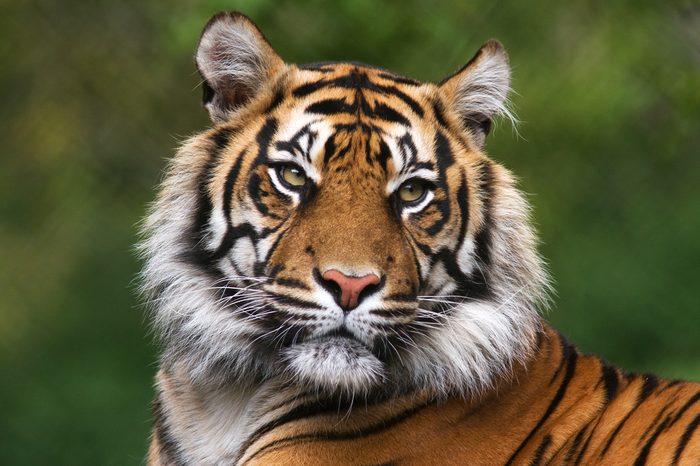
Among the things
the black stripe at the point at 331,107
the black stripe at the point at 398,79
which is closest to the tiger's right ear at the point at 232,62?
the black stripe at the point at 331,107

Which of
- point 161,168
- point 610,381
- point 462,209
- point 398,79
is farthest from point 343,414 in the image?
point 161,168

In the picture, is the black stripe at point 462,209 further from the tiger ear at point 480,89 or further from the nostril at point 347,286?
the nostril at point 347,286

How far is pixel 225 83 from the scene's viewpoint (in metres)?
2.52

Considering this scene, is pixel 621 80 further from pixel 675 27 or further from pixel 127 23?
pixel 127 23

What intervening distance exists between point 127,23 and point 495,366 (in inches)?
116

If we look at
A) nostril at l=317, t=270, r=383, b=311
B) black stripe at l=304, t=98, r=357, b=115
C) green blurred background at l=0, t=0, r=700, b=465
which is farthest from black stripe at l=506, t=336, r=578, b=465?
green blurred background at l=0, t=0, r=700, b=465

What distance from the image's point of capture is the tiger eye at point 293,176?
7.57ft

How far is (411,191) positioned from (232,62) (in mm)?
526

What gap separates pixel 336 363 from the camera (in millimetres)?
2166

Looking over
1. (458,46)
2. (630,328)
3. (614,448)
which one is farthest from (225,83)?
(630,328)

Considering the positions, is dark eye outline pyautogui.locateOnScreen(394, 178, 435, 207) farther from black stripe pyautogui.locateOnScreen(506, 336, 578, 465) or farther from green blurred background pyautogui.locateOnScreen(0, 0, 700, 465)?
green blurred background pyautogui.locateOnScreen(0, 0, 700, 465)

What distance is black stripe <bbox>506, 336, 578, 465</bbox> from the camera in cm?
232

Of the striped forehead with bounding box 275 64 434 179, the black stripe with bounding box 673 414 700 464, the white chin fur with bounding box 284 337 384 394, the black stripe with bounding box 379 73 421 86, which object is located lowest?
the black stripe with bounding box 673 414 700 464

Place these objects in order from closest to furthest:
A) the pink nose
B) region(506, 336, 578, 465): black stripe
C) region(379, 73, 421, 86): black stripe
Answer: the pink nose < region(506, 336, 578, 465): black stripe < region(379, 73, 421, 86): black stripe
